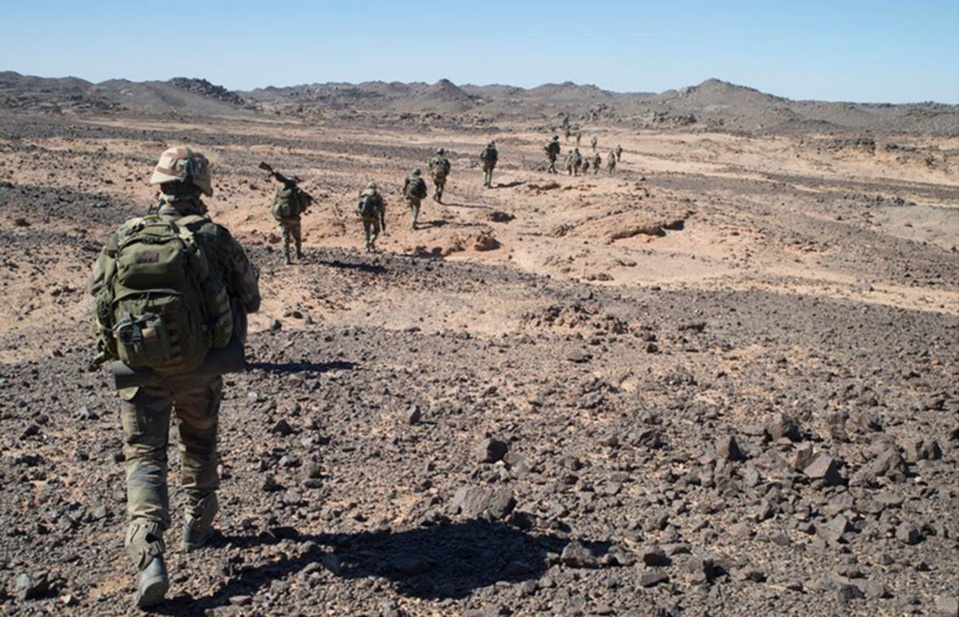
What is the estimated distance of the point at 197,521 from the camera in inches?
156

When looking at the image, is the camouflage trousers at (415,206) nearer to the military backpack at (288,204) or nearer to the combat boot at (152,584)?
the military backpack at (288,204)

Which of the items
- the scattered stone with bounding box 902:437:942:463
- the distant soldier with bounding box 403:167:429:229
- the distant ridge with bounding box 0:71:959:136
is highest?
the distant ridge with bounding box 0:71:959:136

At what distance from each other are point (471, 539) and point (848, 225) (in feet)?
61.3

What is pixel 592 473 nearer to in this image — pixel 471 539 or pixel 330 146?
pixel 471 539

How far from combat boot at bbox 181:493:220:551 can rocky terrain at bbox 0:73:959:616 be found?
0.09 metres

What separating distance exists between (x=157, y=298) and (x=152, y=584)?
1.25m

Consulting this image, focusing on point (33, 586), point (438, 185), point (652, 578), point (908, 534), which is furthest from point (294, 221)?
point (908, 534)

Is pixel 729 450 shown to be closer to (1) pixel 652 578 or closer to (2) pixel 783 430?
(2) pixel 783 430

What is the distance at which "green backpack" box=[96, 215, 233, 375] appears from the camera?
354 centimetres

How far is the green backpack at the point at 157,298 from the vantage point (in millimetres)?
3541

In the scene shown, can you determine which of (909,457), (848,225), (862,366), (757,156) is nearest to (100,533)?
(909,457)

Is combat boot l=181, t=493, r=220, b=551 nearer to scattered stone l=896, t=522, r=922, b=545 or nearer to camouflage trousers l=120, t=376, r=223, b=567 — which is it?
camouflage trousers l=120, t=376, r=223, b=567

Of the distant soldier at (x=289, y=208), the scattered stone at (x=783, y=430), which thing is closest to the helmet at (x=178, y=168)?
the scattered stone at (x=783, y=430)

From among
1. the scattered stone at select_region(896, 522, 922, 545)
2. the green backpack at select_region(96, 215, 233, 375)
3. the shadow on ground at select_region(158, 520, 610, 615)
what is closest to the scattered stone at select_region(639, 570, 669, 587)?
the shadow on ground at select_region(158, 520, 610, 615)
